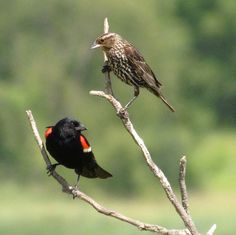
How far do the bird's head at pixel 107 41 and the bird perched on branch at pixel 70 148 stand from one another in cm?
55

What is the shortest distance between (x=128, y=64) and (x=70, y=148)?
78 cm

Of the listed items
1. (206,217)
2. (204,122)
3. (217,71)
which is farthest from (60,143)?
(217,71)

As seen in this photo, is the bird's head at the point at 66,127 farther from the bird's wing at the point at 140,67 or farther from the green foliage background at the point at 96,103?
the green foliage background at the point at 96,103

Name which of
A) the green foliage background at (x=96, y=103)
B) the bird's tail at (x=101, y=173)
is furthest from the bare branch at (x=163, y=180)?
the green foliage background at (x=96, y=103)

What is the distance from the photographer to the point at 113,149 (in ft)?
116

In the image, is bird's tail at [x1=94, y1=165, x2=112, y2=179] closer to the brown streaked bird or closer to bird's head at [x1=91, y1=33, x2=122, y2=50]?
the brown streaked bird

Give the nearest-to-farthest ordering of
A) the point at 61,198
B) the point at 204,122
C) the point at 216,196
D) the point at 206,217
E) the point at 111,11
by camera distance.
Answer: the point at 206,217 → the point at 61,198 → the point at 216,196 → the point at 111,11 → the point at 204,122

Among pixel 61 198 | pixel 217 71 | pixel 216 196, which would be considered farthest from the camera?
pixel 217 71

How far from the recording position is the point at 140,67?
801 centimetres

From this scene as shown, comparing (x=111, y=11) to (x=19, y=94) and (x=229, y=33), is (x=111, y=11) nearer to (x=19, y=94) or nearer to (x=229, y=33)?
(x=19, y=94)

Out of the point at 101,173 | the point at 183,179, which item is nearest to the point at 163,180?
the point at 183,179

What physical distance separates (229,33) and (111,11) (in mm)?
17704

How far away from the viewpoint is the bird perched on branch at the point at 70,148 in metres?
7.53

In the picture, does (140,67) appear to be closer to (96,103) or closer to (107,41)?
(107,41)
